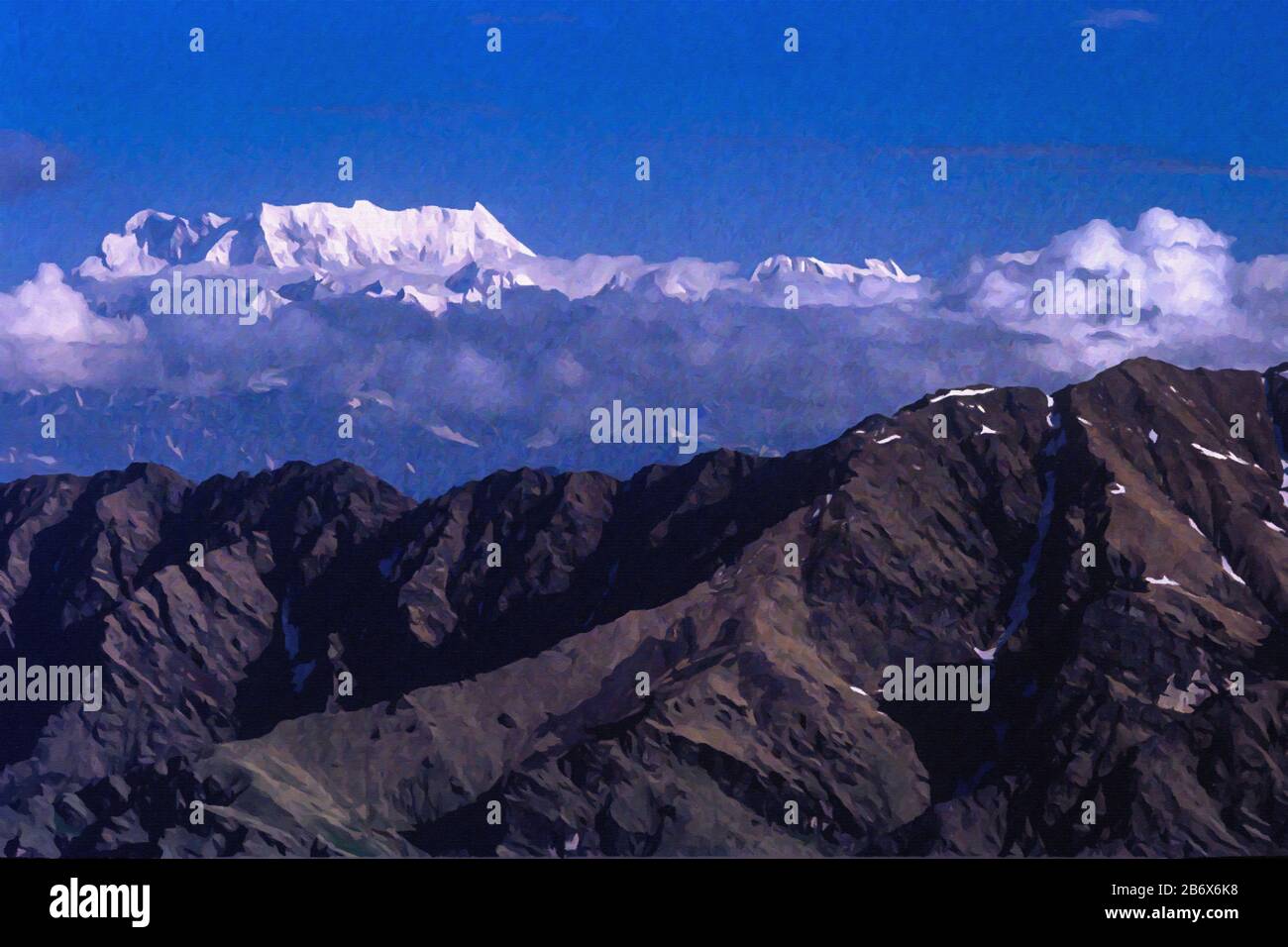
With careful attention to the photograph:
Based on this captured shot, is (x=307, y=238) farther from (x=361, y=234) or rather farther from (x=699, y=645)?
(x=699, y=645)

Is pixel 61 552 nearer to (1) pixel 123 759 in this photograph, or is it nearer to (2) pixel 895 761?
(1) pixel 123 759

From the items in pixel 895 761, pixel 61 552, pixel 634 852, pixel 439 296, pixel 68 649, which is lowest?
pixel 634 852

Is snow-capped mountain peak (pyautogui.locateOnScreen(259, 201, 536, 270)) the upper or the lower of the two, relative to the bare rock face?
upper

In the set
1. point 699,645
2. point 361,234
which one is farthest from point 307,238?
point 699,645

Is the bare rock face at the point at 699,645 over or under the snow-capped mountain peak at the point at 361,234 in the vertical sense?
under
